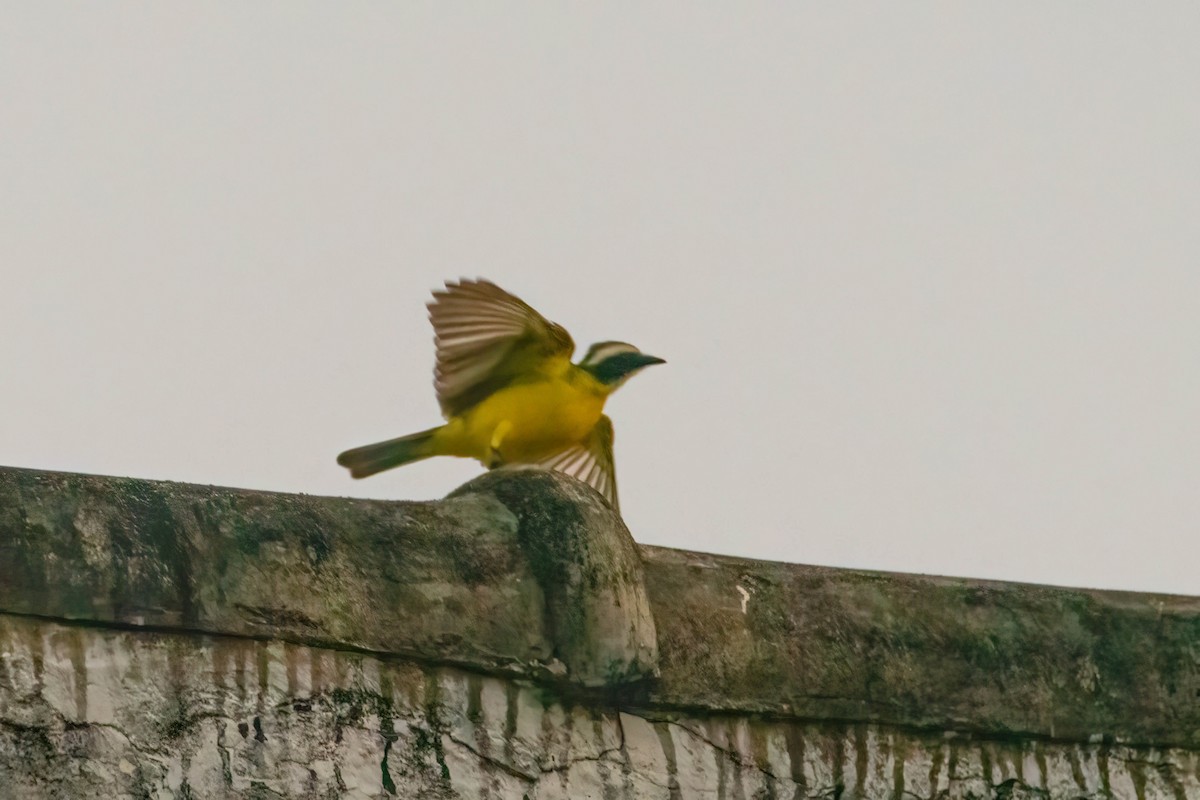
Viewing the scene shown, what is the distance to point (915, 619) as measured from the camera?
4047 mm

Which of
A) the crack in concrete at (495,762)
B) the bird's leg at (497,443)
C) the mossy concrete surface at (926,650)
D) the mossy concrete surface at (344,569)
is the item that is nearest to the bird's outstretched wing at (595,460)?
A: the bird's leg at (497,443)

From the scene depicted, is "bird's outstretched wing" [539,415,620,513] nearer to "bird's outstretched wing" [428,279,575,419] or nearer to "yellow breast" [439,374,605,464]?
"yellow breast" [439,374,605,464]

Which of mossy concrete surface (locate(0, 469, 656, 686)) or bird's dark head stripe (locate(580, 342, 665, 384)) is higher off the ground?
bird's dark head stripe (locate(580, 342, 665, 384))

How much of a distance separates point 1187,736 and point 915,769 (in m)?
0.66

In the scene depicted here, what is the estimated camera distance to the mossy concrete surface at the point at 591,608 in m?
3.27

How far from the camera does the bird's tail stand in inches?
256

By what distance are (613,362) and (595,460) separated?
0.35 meters

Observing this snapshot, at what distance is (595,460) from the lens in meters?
6.59

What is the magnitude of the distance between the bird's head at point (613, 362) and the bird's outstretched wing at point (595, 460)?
0.45ft

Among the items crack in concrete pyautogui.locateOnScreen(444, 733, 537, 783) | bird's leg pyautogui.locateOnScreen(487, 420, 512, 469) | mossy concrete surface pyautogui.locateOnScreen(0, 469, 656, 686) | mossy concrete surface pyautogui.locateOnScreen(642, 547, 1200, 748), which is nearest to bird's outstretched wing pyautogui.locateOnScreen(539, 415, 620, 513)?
bird's leg pyautogui.locateOnScreen(487, 420, 512, 469)

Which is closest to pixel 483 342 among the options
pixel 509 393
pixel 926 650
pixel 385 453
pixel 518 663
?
pixel 509 393

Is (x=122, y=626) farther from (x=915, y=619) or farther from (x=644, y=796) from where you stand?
(x=915, y=619)

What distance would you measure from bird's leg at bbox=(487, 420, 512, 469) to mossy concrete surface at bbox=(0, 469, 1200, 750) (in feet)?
7.60

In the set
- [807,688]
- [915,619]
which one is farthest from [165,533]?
[915,619]
